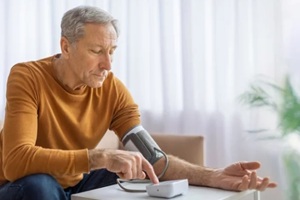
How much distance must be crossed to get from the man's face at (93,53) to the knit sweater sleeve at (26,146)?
158 millimetres

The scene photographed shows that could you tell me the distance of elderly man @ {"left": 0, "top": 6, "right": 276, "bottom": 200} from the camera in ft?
4.44

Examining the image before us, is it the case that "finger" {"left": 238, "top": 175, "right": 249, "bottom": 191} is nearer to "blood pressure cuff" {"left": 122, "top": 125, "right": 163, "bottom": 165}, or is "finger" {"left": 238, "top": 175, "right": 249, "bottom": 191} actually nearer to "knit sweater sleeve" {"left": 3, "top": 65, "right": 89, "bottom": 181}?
"blood pressure cuff" {"left": 122, "top": 125, "right": 163, "bottom": 165}

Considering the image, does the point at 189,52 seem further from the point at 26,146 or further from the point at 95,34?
the point at 26,146

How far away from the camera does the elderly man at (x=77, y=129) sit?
1353mm

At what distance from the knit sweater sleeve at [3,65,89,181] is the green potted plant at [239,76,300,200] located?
3.60 feet

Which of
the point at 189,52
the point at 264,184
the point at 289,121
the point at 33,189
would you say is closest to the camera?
the point at 33,189

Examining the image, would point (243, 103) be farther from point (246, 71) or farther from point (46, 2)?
point (46, 2)

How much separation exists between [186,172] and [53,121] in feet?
1.51

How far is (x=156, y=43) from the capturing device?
2777mm

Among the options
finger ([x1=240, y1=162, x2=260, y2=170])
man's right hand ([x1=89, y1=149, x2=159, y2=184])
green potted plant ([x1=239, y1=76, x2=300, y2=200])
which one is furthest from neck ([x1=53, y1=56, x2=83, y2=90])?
green potted plant ([x1=239, y1=76, x2=300, y2=200])

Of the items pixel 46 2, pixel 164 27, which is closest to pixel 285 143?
pixel 164 27

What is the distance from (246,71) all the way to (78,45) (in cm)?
114

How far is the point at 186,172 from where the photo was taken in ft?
5.19

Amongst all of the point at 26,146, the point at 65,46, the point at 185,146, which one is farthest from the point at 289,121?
the point at 26,146
